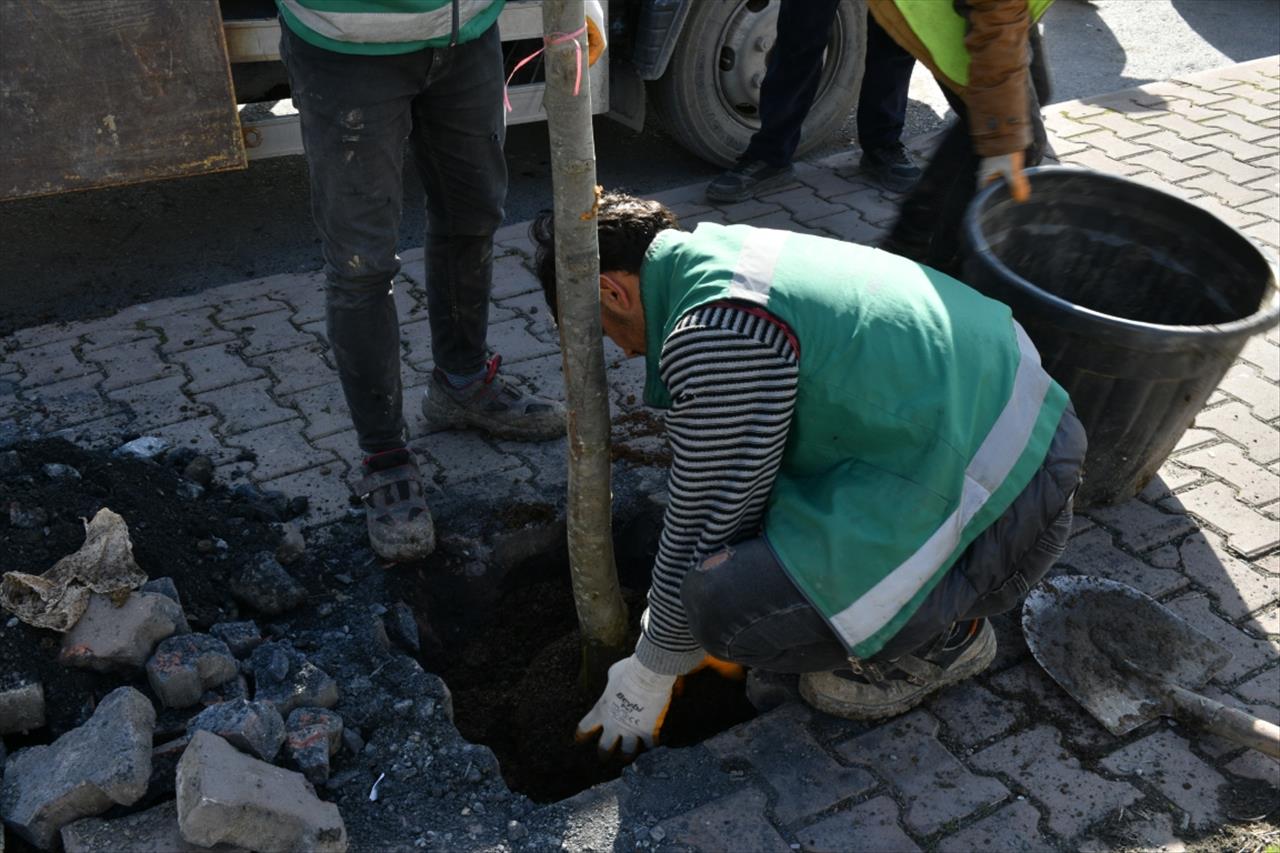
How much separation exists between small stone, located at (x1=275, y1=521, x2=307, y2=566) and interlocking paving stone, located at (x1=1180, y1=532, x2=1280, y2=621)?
2530 mm

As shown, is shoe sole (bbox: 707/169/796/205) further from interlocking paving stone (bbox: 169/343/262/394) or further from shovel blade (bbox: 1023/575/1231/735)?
shovel blade (bbox: 1023/575/1231/735)

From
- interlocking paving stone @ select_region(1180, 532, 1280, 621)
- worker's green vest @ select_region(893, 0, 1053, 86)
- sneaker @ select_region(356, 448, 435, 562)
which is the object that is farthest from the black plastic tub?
sneaker @ select_region(356, 448, 435, 562)

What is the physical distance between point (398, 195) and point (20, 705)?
4.92 feet

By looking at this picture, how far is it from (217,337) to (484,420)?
128 cm

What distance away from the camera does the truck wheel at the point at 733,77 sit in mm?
5668

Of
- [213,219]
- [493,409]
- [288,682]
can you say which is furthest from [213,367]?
[288,682]

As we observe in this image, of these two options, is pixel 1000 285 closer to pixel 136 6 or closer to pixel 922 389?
pixel 922 389

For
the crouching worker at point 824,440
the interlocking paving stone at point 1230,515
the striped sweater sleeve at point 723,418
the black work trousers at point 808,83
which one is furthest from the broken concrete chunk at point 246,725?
the black work trousers at point 808,83

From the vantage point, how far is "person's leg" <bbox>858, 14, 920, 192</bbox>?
216 inches

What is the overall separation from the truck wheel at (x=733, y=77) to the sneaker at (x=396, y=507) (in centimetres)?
298

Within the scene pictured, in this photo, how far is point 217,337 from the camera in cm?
446

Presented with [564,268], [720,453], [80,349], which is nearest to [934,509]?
[720,453]

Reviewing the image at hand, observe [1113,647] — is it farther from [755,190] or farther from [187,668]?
[755,190]

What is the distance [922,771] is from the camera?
279 cm
